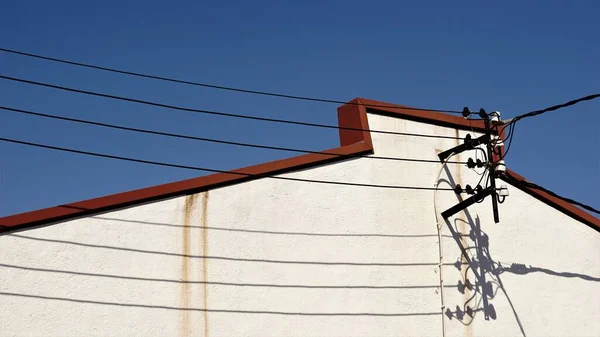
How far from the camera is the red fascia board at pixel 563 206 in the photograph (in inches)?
524

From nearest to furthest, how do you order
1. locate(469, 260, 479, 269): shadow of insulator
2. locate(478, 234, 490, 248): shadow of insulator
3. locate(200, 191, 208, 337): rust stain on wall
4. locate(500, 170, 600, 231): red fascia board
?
locate(200, 191, 208, 337): rust stain on wall
locate(469, 260, 479, 269): shadow of insulator
locate(478, 234, 490, 248): shadow of insulator
locate(500, 170, 600, 231): red fascia board

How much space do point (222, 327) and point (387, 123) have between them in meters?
4.18

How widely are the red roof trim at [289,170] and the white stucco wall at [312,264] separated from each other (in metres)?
0.12

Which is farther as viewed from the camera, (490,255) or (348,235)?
(490,255)

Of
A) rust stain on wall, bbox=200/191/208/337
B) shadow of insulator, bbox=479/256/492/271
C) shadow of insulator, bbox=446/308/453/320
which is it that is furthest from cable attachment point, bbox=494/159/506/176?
rust stain on wall, bbox=200/191/208/337

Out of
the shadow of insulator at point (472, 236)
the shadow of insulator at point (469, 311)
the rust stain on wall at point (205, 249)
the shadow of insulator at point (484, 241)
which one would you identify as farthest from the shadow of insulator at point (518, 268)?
the rust stain on wall at point (205, 249)

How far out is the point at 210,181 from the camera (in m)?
10.8

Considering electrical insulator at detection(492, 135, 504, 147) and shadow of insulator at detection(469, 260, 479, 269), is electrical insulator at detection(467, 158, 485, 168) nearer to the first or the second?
electrical insulator at detection(492, 135, 504, 147)

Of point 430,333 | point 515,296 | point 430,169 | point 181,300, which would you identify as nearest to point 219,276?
point 181,300

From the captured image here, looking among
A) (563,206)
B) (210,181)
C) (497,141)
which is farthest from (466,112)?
(210,181)

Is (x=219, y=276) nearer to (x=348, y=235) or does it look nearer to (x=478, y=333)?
(x=348, y=235)

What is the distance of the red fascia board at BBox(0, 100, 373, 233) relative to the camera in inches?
380

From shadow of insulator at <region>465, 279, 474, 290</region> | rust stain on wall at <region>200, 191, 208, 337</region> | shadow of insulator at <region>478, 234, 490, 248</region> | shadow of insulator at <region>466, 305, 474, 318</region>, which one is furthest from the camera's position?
shadow of insulator at <region>478, 234, 490, 248</region>

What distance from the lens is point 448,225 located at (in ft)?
40.6
